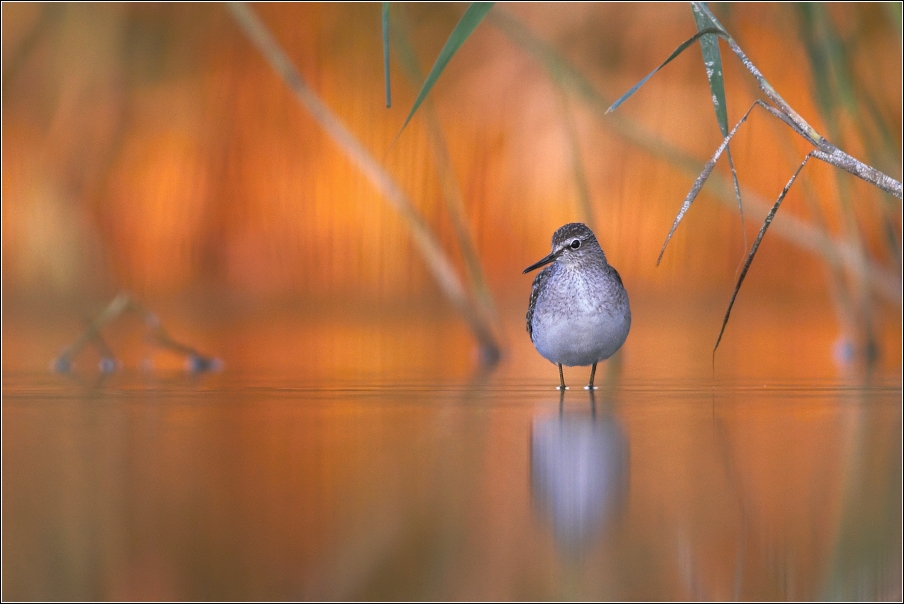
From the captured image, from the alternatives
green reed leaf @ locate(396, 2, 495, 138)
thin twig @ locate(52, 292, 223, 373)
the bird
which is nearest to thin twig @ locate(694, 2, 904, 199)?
green reed leaf @ locate(396, 2, 495, 138)

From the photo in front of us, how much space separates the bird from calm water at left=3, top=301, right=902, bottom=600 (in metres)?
0.11

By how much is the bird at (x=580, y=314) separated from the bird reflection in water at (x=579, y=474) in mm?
584

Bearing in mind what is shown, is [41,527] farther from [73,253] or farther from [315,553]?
[73,253]

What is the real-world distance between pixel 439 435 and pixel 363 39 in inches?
160

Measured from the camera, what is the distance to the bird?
300 centimetres

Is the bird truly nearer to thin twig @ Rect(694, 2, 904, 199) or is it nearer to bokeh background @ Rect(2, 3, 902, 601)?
bokeh background @ Rect(2, 3, 902, 601)

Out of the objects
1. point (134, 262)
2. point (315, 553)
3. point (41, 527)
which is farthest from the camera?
point (134, 262)

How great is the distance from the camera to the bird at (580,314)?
3.00 metres

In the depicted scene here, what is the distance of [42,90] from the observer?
5.70 m

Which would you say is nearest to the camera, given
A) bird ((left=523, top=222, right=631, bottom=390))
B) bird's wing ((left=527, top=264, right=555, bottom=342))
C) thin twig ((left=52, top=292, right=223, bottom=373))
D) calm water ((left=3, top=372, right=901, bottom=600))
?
calm water ((left=3, top=372, right=901, bottom=600))

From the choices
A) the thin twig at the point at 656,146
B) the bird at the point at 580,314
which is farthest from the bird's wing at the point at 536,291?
the thin twig at the point at 656,146

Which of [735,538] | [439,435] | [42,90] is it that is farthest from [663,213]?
[735,538]

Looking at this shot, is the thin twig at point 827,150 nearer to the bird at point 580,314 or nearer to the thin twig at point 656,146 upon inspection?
the bird at point 580,314

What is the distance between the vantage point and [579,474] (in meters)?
1.72
